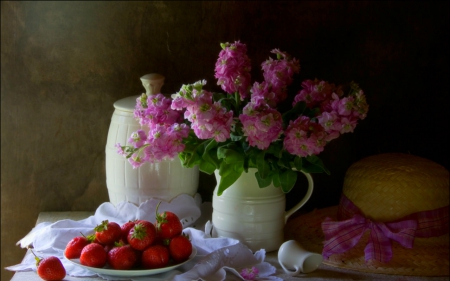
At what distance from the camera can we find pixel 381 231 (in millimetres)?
1229

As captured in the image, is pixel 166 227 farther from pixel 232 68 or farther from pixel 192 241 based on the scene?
pixel 232 68

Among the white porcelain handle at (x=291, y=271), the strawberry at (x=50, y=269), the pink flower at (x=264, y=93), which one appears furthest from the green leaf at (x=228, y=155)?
the strawberry at (x=50, y=269)

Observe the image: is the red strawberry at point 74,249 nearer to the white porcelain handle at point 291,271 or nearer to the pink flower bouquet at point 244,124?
the pink flower bouquet at point 244,124

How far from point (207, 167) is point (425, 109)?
23.4 inches

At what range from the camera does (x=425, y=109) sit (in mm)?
1490

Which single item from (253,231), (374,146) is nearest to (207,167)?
(253,231)

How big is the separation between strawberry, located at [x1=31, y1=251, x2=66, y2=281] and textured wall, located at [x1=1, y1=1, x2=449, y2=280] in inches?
17.3

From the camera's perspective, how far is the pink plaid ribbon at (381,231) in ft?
3.95

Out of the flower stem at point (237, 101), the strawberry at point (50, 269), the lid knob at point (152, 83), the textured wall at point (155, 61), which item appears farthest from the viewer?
the textured wall at point (155, 61)

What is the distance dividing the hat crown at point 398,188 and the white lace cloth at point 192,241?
24cm

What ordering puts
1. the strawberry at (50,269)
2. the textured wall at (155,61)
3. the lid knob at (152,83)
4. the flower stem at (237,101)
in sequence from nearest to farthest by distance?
the strawberry at (50,269), the flower stem at (237,101), the lid knob at (152,83), the textured wall at (155,61)

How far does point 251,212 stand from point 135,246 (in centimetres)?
25

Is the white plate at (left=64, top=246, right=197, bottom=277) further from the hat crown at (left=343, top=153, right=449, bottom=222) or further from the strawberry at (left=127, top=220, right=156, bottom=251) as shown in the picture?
the hat crown at (left=343, top=153, right=449, bottom=222)

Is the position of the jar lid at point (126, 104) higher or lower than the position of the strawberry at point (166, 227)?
higher
